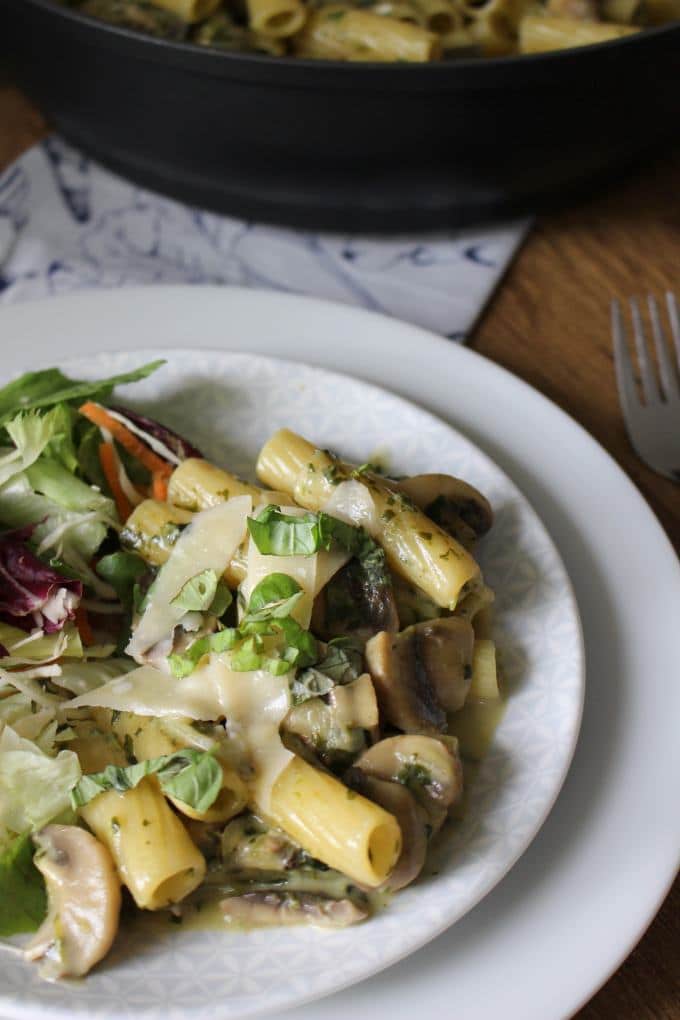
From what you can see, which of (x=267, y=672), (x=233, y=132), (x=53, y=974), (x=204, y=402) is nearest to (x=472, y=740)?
(x=267, y=672)

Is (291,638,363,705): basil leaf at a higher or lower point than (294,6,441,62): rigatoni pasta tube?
lower

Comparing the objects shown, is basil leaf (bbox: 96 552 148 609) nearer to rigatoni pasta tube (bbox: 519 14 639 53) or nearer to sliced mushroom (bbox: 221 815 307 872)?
sliced mushroom (bbox: 221 815 307 872)

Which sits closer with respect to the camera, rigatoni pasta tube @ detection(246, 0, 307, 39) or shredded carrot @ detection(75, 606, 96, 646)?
shredded carrot @ detection(75, 606, 96, 646)

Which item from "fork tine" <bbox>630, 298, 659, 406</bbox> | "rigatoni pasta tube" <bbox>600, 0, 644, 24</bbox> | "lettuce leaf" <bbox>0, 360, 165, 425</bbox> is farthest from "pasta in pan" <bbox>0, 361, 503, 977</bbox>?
"rigatoni pasta tube" <bbox>600, 0, 644, 24</bbox>

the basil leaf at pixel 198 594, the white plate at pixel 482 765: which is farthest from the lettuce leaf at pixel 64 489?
the basil leaf at pixel 198 594

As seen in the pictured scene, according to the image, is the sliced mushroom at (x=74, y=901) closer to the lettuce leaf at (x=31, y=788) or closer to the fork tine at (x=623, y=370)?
the lettuce leaf at (x=31, y=788)

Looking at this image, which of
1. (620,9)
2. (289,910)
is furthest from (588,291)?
(289,910)

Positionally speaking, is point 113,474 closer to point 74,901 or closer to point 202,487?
point 202,487
